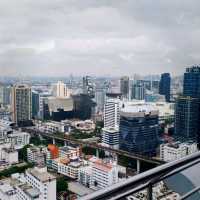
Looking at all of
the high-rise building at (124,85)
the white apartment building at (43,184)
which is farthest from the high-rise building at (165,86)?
the white apartment building at (43,184)

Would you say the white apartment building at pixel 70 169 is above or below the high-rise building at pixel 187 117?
below

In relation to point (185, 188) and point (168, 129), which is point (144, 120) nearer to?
point (168, 129)

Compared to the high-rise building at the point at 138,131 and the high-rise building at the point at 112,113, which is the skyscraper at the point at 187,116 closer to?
the high-rise building at the point at 138,131

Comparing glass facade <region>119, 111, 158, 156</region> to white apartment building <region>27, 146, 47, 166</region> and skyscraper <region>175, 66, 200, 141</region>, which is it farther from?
white apartment building <region>27, 146, 47, 166</region>

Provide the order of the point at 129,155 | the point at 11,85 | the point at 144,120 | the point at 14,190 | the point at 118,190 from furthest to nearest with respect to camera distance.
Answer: the point at 11,85, the point at 144,120, the point at 129,155, the point at 14,190, the point at 118,190

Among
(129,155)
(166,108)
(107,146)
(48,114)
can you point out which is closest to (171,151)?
(129,155)

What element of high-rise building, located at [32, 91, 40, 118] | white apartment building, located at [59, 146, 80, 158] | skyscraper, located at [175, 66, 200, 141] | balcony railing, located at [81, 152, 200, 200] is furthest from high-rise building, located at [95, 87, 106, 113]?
balcony railing, located at [81, 152, 200, 200]

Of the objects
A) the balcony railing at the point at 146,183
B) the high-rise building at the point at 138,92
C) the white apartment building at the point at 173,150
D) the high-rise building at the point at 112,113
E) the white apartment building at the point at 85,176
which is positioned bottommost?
the white apartment building at the point at 85,176
